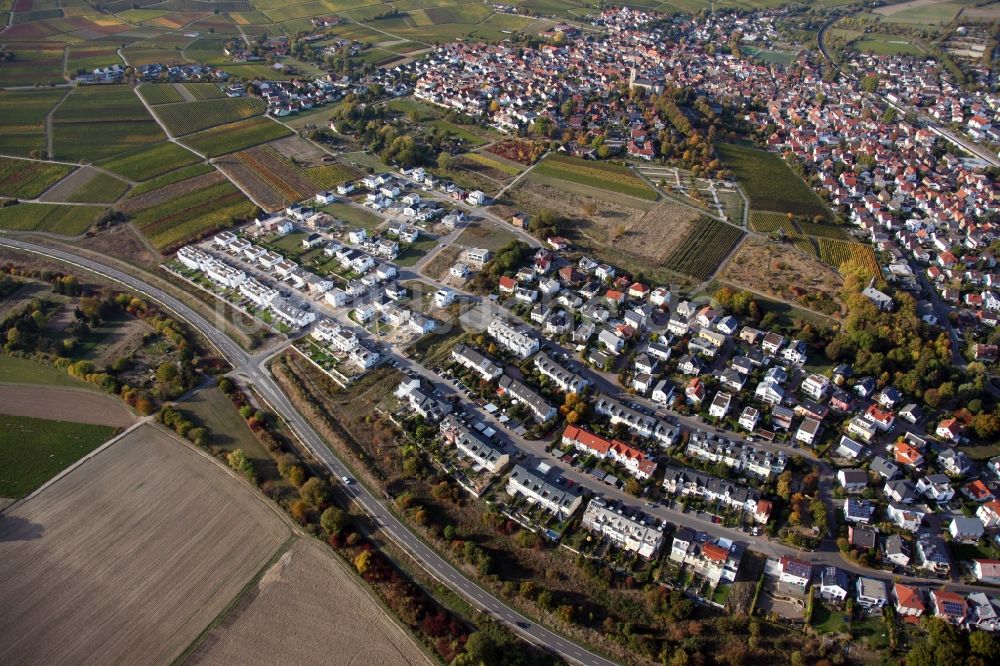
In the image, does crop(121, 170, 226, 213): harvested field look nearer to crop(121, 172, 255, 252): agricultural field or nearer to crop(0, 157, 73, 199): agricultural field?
crop(121, 172, 255, 252): agricultural field

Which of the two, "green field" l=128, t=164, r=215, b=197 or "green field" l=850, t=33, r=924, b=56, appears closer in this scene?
"green field" l=128, t=164, r=215, b=197

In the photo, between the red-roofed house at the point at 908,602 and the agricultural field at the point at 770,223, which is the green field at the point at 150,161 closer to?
the agricultural field at the point at 770,223

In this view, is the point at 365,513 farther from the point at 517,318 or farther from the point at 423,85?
the point at 423,85

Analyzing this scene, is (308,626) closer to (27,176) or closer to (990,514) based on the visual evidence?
(990,514)

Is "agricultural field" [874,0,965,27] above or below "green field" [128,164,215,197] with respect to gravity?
above

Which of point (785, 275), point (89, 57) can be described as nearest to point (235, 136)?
point (89, 57)

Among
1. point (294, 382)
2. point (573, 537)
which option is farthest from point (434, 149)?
point (573, 537)

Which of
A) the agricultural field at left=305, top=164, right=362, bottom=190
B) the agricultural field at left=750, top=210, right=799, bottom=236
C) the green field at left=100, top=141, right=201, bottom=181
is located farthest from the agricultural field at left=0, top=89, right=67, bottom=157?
the agricultural field at left=750, top=210, right=799, bottom=236
